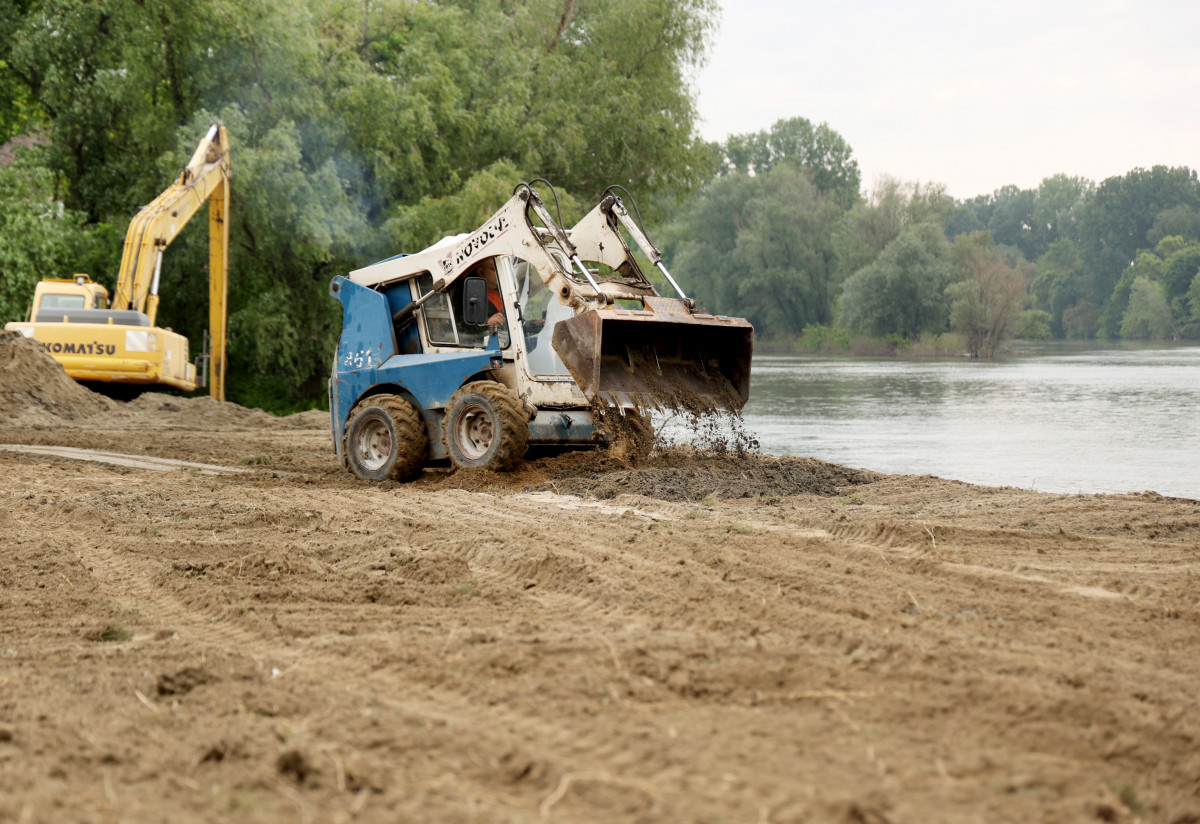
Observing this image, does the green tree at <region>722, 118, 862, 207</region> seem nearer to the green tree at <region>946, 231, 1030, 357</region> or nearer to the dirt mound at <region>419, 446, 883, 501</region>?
the green tree at <region>946, 231, 1030, 357</region>

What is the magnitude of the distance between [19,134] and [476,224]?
12.6m

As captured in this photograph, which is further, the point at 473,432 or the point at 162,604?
the point at 473,432

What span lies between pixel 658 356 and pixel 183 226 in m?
13.5

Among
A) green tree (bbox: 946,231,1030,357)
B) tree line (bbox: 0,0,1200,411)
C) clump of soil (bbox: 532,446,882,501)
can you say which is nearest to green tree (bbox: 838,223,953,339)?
green tree (bbox: 946,231,1030,357)

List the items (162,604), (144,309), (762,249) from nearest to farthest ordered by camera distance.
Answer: (162,604) → (144,309) → (762,249)

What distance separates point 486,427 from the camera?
10461 mm

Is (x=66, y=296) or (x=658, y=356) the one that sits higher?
(x=66, y=296)

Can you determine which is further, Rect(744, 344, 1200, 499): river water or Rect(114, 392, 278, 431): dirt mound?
Rect(114, 392, 278, 431): dirt mound

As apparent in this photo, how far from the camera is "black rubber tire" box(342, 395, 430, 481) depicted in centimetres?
1092

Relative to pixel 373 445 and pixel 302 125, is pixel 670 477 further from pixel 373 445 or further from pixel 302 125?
pixel 302 125

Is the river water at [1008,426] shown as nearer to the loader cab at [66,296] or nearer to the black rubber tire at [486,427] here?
the black rubber tire at [486,427]

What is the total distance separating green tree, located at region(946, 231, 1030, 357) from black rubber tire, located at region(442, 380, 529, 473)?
49541 millimetres

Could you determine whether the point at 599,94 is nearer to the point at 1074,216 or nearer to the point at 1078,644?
the point at 1078,644

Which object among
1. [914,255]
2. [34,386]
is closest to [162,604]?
[34,386]
